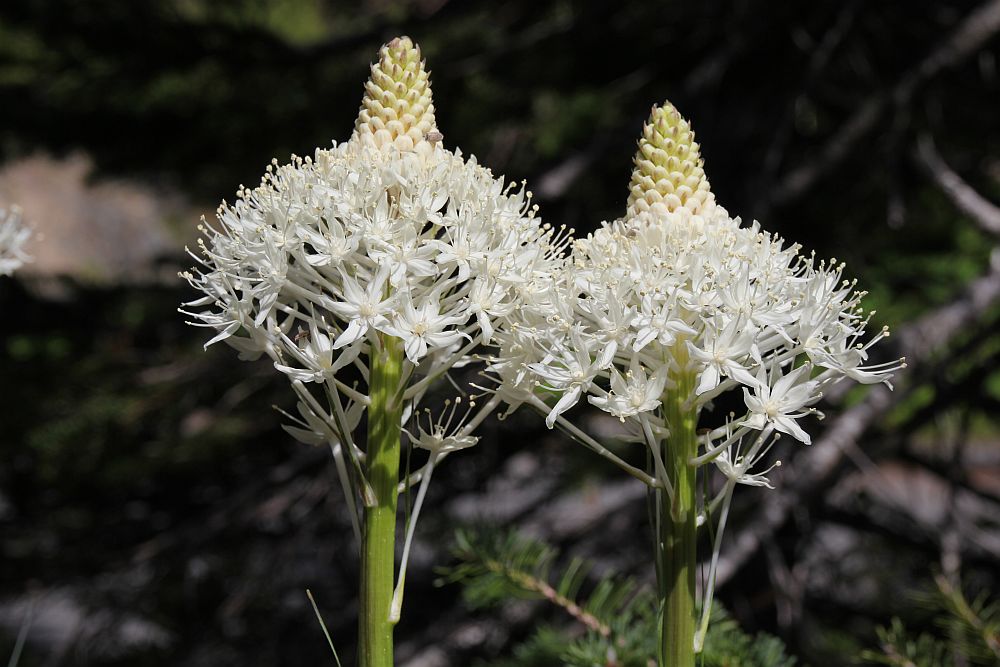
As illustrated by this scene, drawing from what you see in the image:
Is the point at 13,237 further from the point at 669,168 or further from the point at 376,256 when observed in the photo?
the point at 669,168

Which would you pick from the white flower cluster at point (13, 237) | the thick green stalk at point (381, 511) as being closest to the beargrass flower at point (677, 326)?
A: the thick green stalk at point (381, 511)

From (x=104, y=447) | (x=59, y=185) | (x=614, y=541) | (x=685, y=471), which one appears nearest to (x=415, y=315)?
(x=685, y=471)

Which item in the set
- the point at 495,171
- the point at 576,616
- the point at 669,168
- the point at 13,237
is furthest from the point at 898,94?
the point at 13,237

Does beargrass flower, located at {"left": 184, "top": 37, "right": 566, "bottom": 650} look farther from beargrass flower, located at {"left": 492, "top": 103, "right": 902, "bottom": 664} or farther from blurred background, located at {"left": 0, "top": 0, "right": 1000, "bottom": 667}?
blurred background, located at {"left": 0, "top": 0, "right": 1000, "bottom": 667}

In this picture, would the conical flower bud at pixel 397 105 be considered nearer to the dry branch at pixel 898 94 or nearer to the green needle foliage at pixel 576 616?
the green needle foliage at pixel 576 616

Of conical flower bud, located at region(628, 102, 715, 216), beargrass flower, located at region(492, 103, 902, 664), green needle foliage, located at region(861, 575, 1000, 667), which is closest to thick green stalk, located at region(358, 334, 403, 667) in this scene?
beargrass flower, located at region(492, 103, 902, 664)

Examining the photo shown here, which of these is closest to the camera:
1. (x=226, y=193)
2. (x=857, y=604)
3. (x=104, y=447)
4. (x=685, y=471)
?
(x=685, y=471)

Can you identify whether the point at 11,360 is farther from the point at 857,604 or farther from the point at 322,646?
the point at 857,604

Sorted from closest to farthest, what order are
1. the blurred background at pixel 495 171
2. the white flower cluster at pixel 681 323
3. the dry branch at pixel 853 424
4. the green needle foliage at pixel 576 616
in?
1. the white flower cluster at pixel 681 323
2. the green needle foliage at pixel 576 616
3. the dry branch at pixel 853 424
4. the blurred background at pixel 495 171

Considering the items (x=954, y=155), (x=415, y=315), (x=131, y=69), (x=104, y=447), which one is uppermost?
(x=954, y=155)
